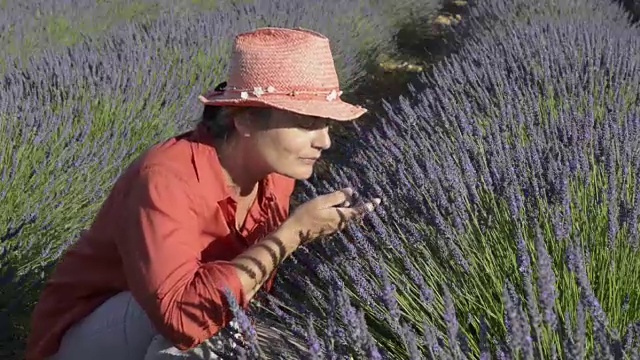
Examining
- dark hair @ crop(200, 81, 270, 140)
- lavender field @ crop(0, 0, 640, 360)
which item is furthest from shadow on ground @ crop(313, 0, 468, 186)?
dark hair @ crop(200, 81, 270, 140)

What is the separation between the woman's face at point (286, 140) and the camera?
1760 mm

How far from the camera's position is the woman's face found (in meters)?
1.76

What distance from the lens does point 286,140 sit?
5.78 ft

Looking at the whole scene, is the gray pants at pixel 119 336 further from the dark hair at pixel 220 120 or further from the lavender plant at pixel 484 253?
the dark hair at pixel 220 120

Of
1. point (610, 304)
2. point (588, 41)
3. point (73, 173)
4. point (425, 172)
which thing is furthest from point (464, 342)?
point (588, 41)

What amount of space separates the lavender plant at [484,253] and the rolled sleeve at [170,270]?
0.45 ft

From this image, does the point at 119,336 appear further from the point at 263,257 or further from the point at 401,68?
the point at 401,68

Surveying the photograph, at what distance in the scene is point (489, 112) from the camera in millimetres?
2947

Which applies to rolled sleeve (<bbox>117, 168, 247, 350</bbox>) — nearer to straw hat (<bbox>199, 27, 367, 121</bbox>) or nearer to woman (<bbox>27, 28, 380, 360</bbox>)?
woman (<bbox>27, 28, 380, 360</bbox>)

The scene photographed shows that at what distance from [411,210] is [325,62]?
0.44 metres

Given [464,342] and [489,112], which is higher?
[464,342]

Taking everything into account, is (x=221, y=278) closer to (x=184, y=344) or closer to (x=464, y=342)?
(x=184, y=344)

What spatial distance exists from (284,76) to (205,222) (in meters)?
0.38

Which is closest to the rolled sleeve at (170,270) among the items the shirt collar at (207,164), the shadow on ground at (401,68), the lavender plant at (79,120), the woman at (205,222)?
the woman at (205,222)
